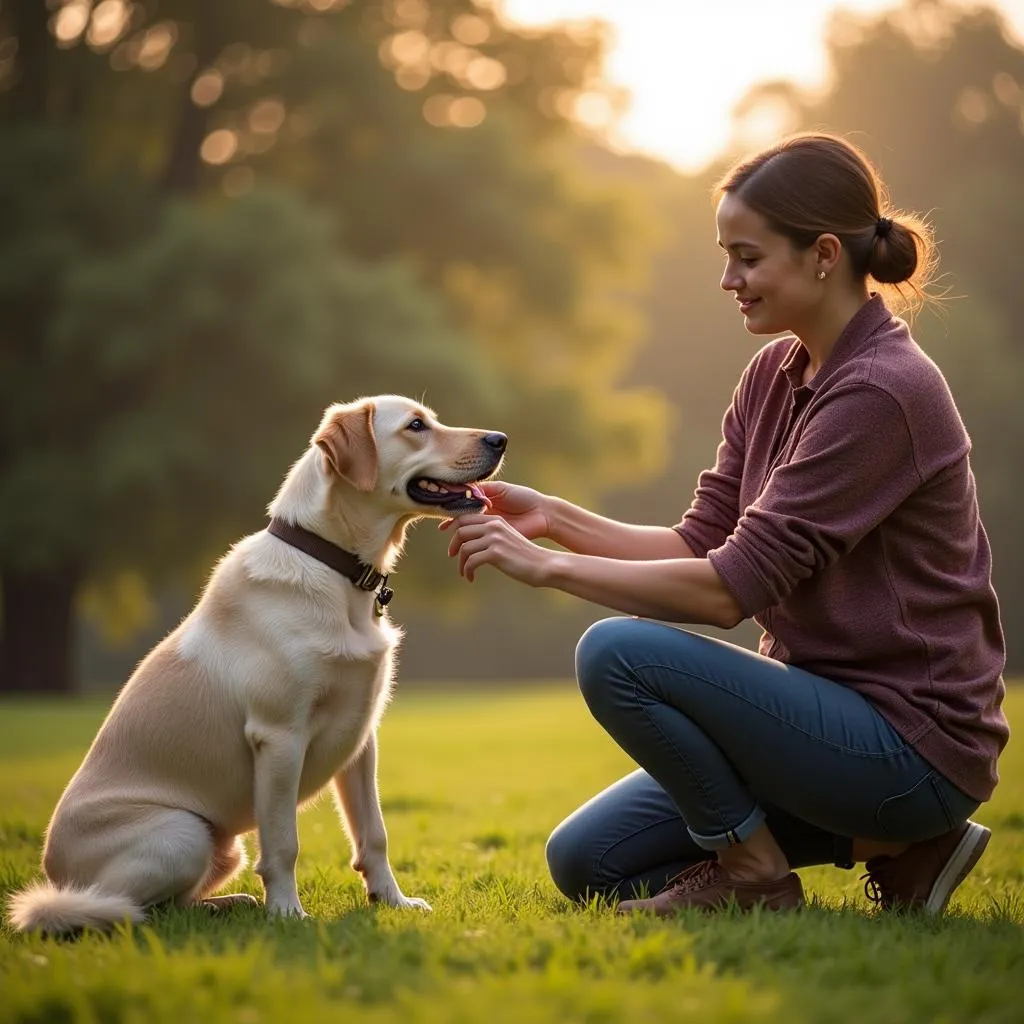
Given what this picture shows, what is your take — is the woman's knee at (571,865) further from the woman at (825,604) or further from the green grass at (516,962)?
the woman at (825,604)

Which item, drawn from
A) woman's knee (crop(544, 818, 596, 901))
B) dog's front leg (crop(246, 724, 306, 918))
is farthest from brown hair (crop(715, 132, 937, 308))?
dog's front leg (crop(246, 724, 306, 918))

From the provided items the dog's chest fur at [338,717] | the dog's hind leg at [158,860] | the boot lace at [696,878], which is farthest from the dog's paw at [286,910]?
the boot lace at [696,878]

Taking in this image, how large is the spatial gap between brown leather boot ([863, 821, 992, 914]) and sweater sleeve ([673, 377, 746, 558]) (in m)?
1.17

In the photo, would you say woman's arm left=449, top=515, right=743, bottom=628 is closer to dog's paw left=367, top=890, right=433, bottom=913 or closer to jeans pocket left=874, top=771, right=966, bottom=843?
jeans pocket left=874, top=771, right=966, bottom=843

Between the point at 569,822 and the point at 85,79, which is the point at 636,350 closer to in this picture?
the point at 85,79

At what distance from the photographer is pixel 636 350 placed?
119ft

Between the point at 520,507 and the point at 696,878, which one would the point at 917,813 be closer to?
the point at 696,878

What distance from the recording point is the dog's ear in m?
3.96

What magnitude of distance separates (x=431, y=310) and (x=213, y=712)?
14.4m

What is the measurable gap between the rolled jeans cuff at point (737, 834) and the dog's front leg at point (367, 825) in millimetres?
959

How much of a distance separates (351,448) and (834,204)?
1.64 metres

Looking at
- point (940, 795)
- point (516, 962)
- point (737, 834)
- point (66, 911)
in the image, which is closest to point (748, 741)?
point (737, 834)

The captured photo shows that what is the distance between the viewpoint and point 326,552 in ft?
12.8

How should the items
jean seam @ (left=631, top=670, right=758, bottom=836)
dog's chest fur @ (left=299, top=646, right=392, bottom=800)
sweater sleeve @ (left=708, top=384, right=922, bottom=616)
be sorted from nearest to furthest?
1. sweater sleeve @ (left=708, top=384, right=922, bottom=616)
2. jean seam @ (left=631, top=670, right=758, bottom=836)
3. dog's chest fur @ (left=299, top=646, right=392, bottom=800)
